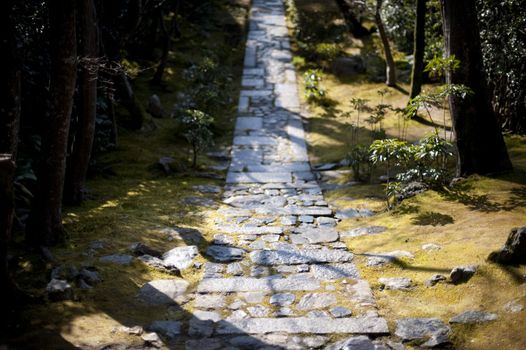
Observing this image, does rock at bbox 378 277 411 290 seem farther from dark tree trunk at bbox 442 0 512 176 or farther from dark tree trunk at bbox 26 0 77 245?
dark tree trunk at bbox 26 0 77 245

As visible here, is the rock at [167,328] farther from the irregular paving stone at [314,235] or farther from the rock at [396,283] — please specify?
the irregular paving stone at [314,235]

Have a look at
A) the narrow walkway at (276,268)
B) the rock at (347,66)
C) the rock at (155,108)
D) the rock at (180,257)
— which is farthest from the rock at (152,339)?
the rock at (347,66)

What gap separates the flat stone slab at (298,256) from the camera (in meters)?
5.88

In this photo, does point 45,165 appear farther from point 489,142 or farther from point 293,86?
point 293,86

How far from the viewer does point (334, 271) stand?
559 cm

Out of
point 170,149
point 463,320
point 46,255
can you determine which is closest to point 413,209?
point 463,320

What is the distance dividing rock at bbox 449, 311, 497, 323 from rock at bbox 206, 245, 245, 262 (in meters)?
2.39

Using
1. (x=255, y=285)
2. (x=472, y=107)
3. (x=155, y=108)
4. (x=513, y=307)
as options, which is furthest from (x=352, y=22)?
(x=513, y=307)

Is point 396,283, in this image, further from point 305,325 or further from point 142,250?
point 142,250

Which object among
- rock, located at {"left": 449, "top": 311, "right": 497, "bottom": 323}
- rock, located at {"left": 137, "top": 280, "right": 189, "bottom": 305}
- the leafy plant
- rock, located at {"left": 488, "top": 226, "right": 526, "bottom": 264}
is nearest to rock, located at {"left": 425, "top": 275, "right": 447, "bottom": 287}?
rock, located at {"left": 488, "top": 226, "right": 526, "bottom": 264}

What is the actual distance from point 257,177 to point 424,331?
585cm

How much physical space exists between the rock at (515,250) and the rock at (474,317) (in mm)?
723

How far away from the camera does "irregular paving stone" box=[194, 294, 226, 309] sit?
15.8 feet

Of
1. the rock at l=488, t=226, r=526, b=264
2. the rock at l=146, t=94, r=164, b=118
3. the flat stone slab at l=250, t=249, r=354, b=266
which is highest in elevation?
the rock at l=146, t=94, r=164, b=118
